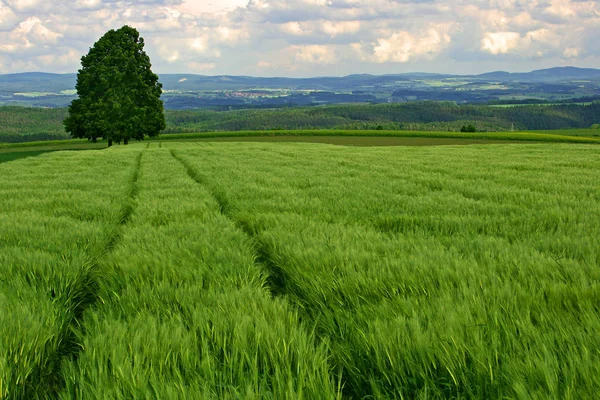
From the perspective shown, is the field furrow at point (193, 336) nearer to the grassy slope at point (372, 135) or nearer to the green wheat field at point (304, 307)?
the green wheat field at point (304, 307)

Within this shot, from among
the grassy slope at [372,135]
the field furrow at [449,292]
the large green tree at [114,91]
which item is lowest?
the grassy slope at [372,135]

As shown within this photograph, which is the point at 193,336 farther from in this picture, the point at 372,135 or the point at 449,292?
the point at 372,135

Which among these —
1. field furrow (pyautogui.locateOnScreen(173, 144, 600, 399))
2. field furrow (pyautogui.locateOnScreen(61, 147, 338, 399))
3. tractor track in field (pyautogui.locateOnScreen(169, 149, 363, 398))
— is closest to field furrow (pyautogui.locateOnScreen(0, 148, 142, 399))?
field furrow (pyautogui.locateOnScreen(61, 147, 338, 399))

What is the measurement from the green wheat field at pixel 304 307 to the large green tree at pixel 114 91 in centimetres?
4477

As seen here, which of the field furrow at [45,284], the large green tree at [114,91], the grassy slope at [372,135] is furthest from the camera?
the grassy slope at [372,135]

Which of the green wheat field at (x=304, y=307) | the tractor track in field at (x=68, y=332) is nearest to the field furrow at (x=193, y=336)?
the green wheat field at (x=304, y=307)

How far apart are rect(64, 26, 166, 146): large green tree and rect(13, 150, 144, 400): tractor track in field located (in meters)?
46.3

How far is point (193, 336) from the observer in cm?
245

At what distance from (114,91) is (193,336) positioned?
165 ft

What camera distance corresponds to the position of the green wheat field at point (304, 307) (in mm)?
2002

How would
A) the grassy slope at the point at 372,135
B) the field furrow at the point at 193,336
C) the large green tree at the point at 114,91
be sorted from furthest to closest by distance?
the grassy slope at the point at 372,135 < the large green tree at the point at 114,91 < the field furrow at the point at 193,336

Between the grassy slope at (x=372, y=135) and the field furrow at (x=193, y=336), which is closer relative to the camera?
the field furrow at (x=193, y=336)

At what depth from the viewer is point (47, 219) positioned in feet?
20.2

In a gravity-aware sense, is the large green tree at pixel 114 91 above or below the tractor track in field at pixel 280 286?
above
